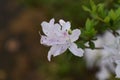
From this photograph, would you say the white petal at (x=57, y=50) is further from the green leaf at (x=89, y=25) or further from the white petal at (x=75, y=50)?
the green leaf at (x=89, y=25)

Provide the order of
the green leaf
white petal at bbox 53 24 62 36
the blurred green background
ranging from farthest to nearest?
the blurred green background, the green leaf, white petal at bbox 53 24 62 36

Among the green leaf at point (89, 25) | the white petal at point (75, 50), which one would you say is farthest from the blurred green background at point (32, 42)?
the white petal at point (75, 50)

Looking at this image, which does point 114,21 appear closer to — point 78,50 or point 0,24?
point 78,50

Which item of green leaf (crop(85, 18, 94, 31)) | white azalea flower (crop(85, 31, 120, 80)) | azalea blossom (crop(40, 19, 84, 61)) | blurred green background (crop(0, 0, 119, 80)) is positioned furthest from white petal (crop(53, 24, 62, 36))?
blurred green background (crop(0, 0, 119, 80))

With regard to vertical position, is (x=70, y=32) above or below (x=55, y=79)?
below

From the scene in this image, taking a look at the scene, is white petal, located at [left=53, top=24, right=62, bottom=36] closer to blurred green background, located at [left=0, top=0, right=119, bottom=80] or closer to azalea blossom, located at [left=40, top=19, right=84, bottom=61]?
azalea blossom, located at [left=40, top=19, right=84, bottom=61]

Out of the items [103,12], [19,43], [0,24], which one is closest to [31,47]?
[19,43]
